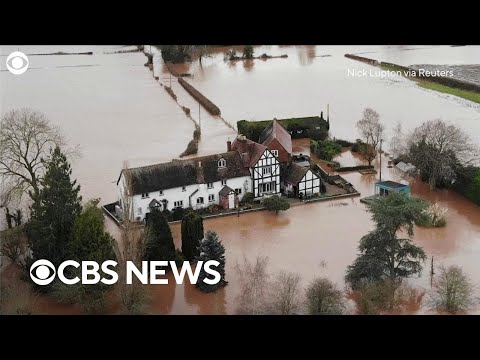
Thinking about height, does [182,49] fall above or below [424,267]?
above

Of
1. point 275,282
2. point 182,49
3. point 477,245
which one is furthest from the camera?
point 182,49

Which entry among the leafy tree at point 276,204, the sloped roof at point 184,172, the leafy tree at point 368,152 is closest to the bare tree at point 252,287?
the leafy tree at point 276,204

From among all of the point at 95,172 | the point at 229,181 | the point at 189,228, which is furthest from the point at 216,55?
the point at 189,228

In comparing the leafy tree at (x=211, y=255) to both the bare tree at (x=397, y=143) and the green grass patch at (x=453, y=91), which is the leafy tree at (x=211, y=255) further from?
the green grass patch at (x=453, y=91)

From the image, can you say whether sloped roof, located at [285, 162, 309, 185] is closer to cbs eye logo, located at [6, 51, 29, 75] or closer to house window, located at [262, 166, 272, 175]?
house window, located at [262, 166, 272, 175]

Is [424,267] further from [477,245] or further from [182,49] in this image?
[182,49]

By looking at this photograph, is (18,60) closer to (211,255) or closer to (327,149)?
(211,255)
